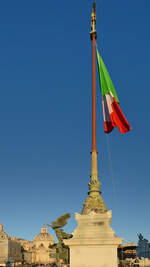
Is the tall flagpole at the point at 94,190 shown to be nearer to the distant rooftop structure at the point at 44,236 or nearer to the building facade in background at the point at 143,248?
the building facade in background at the point at 143,248

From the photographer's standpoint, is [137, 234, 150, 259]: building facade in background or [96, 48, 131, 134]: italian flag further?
[137, 234, 150, 259]: building facade in background

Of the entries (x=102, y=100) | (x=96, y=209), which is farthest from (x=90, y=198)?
(x=102, y=100)

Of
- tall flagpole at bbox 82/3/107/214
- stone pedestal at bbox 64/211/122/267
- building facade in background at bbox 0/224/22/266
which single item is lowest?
building facade in background at bbox 0/224/22/266

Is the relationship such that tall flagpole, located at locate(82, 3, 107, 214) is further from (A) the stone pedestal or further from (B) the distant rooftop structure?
(B) the distant rooftop structure

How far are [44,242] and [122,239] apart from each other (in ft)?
544

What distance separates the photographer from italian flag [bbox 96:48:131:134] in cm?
2314

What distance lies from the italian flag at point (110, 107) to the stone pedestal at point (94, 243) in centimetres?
630

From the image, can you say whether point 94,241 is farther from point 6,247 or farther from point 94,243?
point 6,247

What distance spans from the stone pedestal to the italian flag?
630cm

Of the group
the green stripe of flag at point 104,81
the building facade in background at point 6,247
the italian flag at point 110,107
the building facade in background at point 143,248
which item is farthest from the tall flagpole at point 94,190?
the building facade in background at point 6,247

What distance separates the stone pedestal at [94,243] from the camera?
19688mm

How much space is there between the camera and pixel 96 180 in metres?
22.7

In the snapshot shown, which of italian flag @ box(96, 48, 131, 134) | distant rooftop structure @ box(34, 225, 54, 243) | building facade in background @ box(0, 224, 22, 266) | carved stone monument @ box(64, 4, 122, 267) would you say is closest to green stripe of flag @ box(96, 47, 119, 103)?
italian flag @ box(96, 48, 131, 134)

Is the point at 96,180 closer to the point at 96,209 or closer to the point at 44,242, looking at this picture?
the point at 96,209
